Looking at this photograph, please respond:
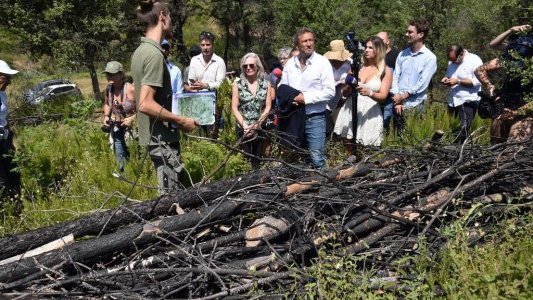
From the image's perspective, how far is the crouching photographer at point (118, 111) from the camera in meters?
5.94

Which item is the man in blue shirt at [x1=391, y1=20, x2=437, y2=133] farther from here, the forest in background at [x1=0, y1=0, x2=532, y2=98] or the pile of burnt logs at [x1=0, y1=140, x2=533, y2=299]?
the forest in background at [x1=0, y1=0, x2=532, y2=98]

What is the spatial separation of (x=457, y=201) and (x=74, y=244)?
236 cm

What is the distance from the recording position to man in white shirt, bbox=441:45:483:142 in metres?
6.31

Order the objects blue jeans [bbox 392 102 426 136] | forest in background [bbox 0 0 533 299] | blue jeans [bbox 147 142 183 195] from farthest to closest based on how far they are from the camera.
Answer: blue jeans [bbox 392 102 426 136]
blue jeans [bbox 147 142 183 195]
forest in background [bbox 0 0 533 299]

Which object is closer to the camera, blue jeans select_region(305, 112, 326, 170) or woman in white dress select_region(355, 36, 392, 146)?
blue jeans select_region(305, 112, 326, 170)

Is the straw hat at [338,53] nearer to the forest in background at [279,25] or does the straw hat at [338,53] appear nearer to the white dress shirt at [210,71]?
the white dress shirt at [210,71]

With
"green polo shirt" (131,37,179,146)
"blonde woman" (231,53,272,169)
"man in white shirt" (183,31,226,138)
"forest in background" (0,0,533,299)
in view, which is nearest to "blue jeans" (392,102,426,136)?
"forest in background" (0,0,533,299)

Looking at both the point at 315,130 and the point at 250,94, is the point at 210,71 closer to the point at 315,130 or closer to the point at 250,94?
the point at 250,94

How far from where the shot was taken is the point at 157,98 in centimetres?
371

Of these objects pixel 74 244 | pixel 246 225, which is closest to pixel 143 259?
pixel 74 244

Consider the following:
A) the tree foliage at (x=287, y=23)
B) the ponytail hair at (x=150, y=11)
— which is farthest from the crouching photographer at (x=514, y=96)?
the tree foliage at (x=287, y=23)

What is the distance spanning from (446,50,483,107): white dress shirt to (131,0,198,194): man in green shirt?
3982 mm

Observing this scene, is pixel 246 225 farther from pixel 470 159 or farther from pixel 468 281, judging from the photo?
pixel 470 159

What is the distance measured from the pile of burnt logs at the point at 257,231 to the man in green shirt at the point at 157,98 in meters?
0.46
